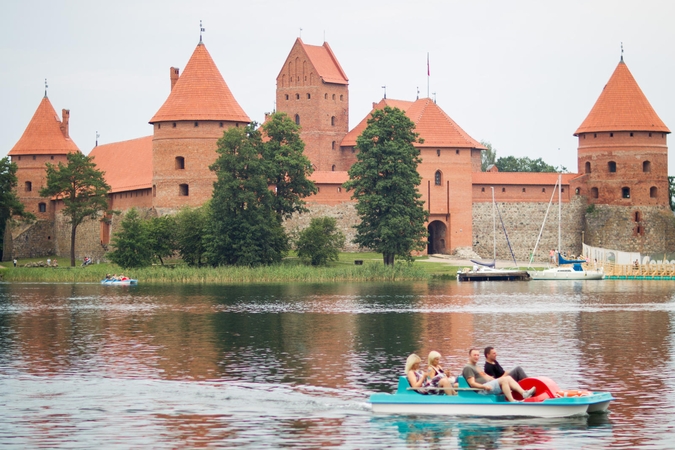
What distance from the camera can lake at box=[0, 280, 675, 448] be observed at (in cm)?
1510

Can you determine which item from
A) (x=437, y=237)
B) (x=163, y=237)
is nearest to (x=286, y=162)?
(x=163, y=237)

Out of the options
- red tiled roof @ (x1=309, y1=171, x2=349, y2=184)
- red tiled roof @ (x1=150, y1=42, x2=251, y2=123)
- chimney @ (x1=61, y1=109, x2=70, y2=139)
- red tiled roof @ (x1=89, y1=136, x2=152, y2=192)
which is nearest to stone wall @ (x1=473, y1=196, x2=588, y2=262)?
red tiled roof @ (x1=309, y1=171, x2=349, y2=184)

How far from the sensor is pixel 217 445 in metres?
14.3

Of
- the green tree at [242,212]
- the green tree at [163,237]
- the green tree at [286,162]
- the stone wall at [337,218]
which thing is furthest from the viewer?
the stone wall at [337,218]

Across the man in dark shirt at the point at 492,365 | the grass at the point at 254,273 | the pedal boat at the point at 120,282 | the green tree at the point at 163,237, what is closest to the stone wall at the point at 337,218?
the grass at the point at 254,273

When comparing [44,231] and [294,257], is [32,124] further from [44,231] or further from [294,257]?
[294,257]

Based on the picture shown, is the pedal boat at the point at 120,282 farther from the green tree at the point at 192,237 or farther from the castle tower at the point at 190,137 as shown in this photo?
the castle tower at the point at 190,137

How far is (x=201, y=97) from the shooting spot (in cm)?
5566

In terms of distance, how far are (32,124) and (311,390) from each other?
50.7m

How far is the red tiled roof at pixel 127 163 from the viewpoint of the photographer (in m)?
60.0

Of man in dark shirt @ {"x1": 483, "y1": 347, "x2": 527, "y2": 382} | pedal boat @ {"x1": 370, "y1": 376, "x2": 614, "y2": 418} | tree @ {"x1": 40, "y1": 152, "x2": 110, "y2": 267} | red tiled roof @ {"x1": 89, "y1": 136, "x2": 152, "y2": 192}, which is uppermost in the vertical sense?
red tiled roof @ {"x1": 89, "y1": 136, "x2": 152, "y2": 192}

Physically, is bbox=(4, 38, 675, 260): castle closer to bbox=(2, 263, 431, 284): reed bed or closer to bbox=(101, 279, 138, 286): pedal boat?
bbox=(2, 263, 431, 284): reed bed

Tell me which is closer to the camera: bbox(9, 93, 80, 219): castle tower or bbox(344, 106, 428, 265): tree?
bbox(344, 106, 428, 265): tree

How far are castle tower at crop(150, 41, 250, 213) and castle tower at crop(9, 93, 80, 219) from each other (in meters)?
10.8
